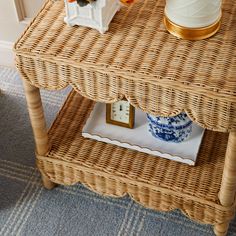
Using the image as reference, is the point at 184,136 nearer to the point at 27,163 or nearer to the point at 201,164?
the point at 201,164

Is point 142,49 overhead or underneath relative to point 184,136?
overhead

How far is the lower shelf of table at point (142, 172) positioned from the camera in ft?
4.57

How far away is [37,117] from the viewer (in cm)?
139

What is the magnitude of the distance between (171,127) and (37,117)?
37 centimetres

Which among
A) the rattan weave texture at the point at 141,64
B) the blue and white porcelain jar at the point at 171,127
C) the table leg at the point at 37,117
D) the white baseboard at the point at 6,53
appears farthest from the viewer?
the white baseboard at the point at 6,53

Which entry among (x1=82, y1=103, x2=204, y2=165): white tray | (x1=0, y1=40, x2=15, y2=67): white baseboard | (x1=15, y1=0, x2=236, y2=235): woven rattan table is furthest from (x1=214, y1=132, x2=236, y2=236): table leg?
(x1=0, y1=40, x2=15, y2=67): white baseboard

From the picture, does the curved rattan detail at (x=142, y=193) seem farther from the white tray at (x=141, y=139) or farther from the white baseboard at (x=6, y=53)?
the white baseboard at (x=6, y=53)

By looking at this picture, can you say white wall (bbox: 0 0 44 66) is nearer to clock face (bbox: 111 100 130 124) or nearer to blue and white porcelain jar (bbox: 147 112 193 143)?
clock face (bbox: 111 100 130 124)

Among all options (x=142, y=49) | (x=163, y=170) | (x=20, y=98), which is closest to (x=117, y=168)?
(x=163, y=170)

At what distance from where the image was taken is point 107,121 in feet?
5.01

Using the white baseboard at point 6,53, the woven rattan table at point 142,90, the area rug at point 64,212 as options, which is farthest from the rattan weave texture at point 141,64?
the white baseboard at point 6,53

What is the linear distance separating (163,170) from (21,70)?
48cm

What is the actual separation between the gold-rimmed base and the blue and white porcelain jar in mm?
267

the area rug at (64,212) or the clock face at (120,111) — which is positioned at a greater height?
the clock face at (120,111)
